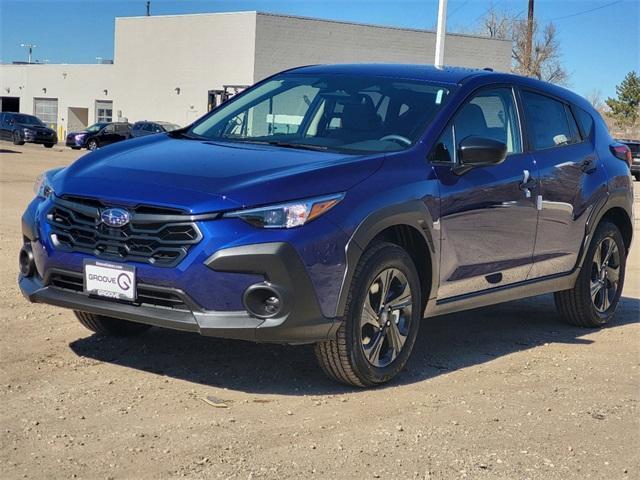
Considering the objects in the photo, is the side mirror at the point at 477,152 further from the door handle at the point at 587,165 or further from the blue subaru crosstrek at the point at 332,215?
the door handle at the point at 587,165

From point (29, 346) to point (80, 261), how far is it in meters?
1.13

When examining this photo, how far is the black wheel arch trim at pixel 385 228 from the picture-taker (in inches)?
189

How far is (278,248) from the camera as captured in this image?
14.8 ft

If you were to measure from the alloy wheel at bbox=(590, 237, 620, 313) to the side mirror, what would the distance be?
6.61 feet

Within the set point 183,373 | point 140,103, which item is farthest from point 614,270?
point 140,103

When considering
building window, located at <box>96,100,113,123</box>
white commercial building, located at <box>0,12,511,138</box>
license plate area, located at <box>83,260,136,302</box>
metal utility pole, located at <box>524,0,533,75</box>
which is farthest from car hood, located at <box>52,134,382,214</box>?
building window, located at <box>96,100,113,123</box>

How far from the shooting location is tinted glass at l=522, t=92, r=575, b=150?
21.9 feet

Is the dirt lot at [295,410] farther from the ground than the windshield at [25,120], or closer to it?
farther from the ground

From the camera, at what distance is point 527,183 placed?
6254 mm

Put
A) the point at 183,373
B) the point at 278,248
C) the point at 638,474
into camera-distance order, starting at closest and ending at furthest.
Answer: the point at 638,474 → the point at 278,248 → the point at 183,373

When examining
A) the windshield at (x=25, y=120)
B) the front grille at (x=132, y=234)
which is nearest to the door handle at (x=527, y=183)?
the front grille at (x=132, y=234)

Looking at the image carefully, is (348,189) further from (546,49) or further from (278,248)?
(546,49)

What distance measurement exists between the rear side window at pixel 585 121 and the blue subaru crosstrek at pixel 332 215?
0.24m

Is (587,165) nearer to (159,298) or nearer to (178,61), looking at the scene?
(159,298)
